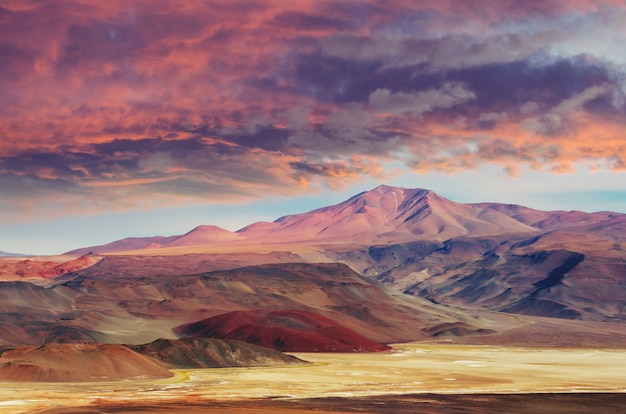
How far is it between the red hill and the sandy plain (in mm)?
21417

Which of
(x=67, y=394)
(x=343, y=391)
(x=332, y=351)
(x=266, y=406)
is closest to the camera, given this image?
(x=266, y=406)

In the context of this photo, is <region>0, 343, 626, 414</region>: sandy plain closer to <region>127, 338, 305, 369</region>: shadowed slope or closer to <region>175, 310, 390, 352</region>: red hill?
<region>127, 338, 305, 369</region>: shadowed slope

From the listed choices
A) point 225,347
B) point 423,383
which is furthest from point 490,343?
point 423,383

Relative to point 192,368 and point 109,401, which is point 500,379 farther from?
point 109,401

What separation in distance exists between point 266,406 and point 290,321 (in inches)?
4376

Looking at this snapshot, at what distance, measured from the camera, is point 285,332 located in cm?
15488

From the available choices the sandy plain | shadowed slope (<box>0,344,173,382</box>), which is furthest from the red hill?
shadowed slope (<box>0,344,173,382</box>)

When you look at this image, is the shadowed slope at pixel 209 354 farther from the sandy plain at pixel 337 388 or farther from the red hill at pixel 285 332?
the red hill at pixel 285 332

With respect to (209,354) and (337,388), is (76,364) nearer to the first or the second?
(209,354)

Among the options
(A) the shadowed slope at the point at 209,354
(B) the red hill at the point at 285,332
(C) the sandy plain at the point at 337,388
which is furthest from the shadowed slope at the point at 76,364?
(B) the red hill at the point at 285,332

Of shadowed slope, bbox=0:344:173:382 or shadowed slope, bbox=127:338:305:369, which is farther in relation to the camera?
shadowed slope, bbox=127:338:305:369

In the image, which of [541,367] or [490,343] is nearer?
[541,367]

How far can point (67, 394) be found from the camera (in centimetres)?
7481

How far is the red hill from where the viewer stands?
496ft
